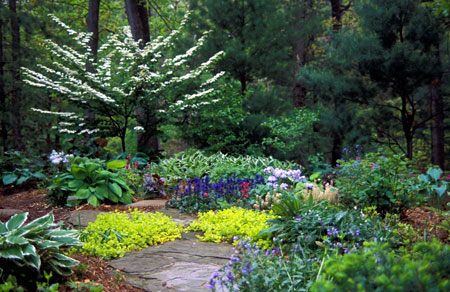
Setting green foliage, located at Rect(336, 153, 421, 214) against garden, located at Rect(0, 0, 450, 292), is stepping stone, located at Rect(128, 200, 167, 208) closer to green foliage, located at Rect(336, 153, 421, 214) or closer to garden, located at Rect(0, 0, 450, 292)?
garden, located at Rect(0, 0, 450, 292)

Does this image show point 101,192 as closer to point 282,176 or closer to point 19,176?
point 282,176

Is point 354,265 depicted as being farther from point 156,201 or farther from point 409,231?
point 156,201

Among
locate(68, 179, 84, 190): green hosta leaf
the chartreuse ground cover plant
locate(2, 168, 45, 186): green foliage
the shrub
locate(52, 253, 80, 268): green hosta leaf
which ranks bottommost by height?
the shrub

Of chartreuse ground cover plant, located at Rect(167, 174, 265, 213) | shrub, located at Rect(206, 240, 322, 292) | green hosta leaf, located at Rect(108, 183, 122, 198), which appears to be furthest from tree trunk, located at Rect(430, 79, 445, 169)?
shrub, located at Rect(206, 240, 322, 292)

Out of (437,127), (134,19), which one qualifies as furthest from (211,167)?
(437,127)

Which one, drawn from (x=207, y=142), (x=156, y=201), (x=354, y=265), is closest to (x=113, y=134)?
(x=207, y=142)

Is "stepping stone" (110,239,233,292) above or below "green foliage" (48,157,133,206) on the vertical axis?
below

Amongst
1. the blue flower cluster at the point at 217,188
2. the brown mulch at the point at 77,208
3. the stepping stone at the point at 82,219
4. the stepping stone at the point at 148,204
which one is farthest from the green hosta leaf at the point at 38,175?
the blue flower cluster at the point at 217,188

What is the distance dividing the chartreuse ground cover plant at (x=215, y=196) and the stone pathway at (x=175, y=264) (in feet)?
3.75

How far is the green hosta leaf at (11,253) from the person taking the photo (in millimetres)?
2531

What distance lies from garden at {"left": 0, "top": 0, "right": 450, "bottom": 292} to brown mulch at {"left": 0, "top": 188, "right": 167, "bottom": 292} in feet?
0.08

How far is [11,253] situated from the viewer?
258 centimetres

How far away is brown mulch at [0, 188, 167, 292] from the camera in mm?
2977

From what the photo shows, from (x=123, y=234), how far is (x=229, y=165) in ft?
11.0
